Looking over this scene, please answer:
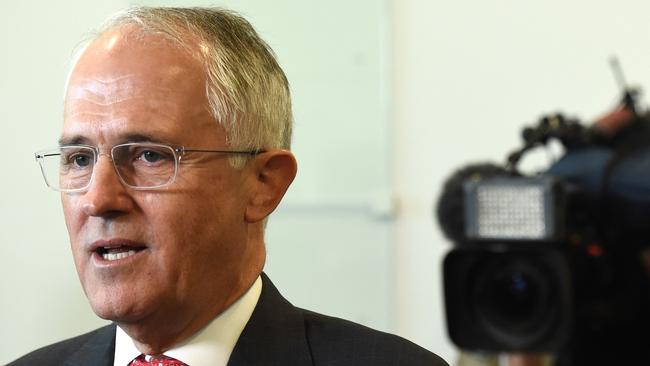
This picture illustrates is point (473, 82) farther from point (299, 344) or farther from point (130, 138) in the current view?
point (130, 138)

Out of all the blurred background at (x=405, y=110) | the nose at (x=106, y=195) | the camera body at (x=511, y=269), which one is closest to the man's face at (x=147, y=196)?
the nose at (x=106, y=195)

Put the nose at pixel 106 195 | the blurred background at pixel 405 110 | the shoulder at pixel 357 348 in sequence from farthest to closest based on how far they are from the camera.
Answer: the blurred background at pixel 405 110 → the shoulder at pixel 357 348 → the nose at pixel 106 195

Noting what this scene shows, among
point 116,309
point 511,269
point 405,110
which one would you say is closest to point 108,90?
point 116,309

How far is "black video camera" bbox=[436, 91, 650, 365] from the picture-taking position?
4.40ft

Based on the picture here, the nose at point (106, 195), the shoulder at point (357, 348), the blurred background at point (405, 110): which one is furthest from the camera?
the blurred background at point (405, 110)

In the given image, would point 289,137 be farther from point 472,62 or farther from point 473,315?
point 472,62

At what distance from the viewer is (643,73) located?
9.39 feet

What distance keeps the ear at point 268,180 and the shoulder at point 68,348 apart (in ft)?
0.83

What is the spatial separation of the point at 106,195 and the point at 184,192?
9 cm

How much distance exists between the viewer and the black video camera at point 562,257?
1341mm

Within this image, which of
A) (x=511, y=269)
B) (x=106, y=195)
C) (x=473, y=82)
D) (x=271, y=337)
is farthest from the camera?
(x=473, y=82)

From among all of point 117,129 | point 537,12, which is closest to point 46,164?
point 117,129

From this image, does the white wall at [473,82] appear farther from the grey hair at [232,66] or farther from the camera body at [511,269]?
the grey hair at [232,66]

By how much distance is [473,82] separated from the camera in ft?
9.53
